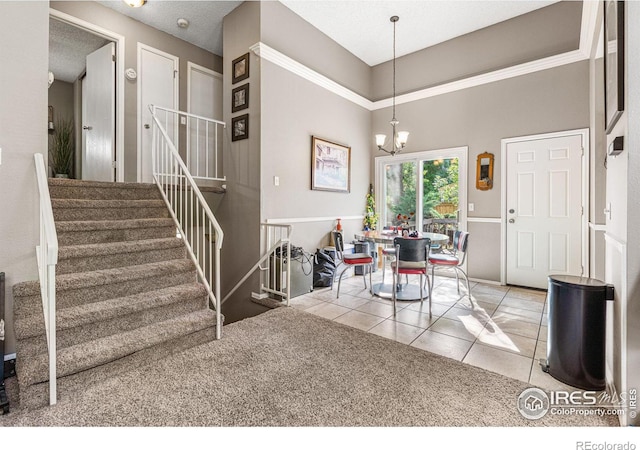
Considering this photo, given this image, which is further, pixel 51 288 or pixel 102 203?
pixel 102 203

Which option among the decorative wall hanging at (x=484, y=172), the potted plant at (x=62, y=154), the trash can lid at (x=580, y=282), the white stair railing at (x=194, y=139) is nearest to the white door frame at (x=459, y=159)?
the decorative wall hanging at (x=484, y=172)

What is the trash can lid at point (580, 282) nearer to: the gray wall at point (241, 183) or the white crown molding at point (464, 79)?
the white crown molding at point (464, 79)

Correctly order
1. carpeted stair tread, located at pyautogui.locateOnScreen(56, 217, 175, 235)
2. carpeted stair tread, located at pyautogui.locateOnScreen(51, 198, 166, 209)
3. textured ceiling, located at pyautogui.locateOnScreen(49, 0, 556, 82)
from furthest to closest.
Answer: textured ceiling, located at pyautogui.locateOnScreen(49, 0, 556, 82) → carpeted stair tread, located at pyautogui.locateOnScreen(51, 198, 166, 209) → carpeted stair tread, located at pyautogui.locateOnScreen(56, 217, 175, 235)

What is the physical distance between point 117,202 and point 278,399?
263 centimetres

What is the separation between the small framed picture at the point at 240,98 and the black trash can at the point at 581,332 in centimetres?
382

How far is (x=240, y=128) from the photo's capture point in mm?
3930

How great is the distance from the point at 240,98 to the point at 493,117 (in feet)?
12.2

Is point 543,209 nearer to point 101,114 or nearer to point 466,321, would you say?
point 466,321

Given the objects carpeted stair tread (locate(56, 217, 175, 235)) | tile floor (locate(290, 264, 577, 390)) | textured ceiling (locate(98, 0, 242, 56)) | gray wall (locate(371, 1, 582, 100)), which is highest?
textured ceiling (locate(98, 0, 242, 56))

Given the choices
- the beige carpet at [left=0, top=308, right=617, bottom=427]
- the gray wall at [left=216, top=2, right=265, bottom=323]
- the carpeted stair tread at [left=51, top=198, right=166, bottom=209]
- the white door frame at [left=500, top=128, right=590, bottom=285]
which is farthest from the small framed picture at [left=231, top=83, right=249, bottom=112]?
the white door frame at [left=500, top=128, right=590, bottom=285]

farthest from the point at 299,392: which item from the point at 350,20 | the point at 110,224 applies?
the point at 350,20

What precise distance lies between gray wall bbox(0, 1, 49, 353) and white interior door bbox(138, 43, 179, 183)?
6.80 ft

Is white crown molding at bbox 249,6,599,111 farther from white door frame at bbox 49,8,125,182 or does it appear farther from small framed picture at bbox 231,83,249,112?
white door frame at bbox 49,8,125,182

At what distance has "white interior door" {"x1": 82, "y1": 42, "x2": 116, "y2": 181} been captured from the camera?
403 cm
